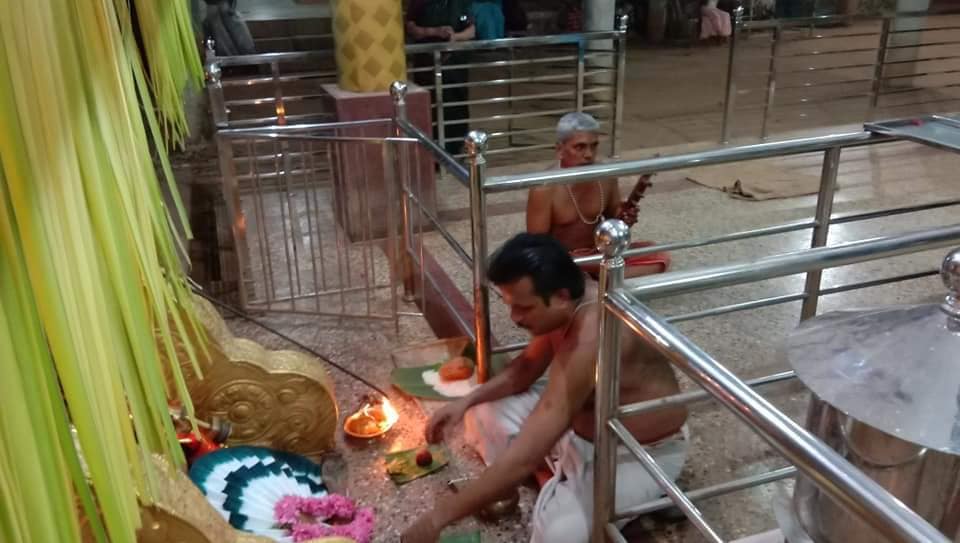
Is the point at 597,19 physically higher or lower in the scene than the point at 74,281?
lower

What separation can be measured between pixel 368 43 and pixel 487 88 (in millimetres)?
4586

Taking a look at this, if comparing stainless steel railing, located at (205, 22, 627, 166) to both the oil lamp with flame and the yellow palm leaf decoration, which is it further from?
the yellow palm leaf decoration

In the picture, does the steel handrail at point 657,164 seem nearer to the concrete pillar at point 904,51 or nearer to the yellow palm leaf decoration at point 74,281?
the yellow palm leaf decoration at point 74,281

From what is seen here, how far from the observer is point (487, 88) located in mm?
8453

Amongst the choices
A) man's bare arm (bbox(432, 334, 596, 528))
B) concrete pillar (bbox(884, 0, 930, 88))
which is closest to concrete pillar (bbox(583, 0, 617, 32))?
concrete pillar (bbox(884, 0, 930, 88))

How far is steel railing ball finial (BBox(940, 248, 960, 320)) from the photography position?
1118 mm

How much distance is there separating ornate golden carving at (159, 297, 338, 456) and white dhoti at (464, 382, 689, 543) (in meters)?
0.54

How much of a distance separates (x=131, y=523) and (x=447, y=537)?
1.72m

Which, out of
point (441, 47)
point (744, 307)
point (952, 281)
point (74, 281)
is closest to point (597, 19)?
point (441, 47)

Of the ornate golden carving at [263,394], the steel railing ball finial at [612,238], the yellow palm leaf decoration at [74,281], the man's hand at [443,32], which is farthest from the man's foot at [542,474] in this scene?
the man's hand at [443,32]

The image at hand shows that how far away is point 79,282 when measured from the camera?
32 centimetres

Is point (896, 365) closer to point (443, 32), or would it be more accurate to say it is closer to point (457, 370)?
point (457, 370)

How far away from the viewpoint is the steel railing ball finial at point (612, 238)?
1.34 metres

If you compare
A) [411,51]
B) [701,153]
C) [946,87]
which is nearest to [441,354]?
[701,153]
